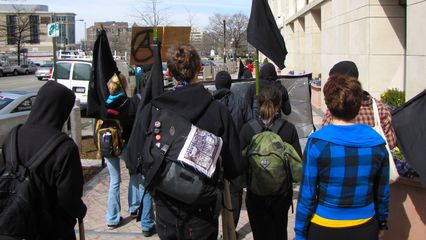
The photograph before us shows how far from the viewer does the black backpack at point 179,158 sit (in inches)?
119

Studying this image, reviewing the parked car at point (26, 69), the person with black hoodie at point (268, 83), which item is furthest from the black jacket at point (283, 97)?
the parked car at point (26, 69)

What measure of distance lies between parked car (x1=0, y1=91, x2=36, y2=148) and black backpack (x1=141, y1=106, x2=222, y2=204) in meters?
9.41

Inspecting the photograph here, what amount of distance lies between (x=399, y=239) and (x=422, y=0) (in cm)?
471

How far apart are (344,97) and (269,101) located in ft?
4.09

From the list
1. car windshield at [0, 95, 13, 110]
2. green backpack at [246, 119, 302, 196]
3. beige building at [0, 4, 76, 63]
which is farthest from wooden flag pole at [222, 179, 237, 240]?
beige building at [0, 4, 76, 63]

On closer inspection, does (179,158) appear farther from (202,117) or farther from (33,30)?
(33,30)

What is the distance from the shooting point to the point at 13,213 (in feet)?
9.46

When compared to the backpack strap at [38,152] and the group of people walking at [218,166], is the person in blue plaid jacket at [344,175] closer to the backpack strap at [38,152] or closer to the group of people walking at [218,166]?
the group of people walking at [218,166]

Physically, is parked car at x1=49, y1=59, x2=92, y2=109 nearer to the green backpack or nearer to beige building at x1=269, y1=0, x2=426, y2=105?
beige building at x1=269, y1=0, x2=426, y2=105

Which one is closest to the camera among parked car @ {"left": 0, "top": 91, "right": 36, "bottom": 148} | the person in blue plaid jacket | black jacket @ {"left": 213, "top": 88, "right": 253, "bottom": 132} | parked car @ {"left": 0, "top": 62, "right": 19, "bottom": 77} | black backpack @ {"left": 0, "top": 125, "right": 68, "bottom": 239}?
black backpack @ {"left": 0, "top": 125, "right": 68, "bottom": 239}

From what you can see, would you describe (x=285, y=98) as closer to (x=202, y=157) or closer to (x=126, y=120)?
(x=126, y=120)

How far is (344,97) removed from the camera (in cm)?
302

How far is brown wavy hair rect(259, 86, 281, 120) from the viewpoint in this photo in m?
4.20

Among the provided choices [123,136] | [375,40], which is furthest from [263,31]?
[375,40]
